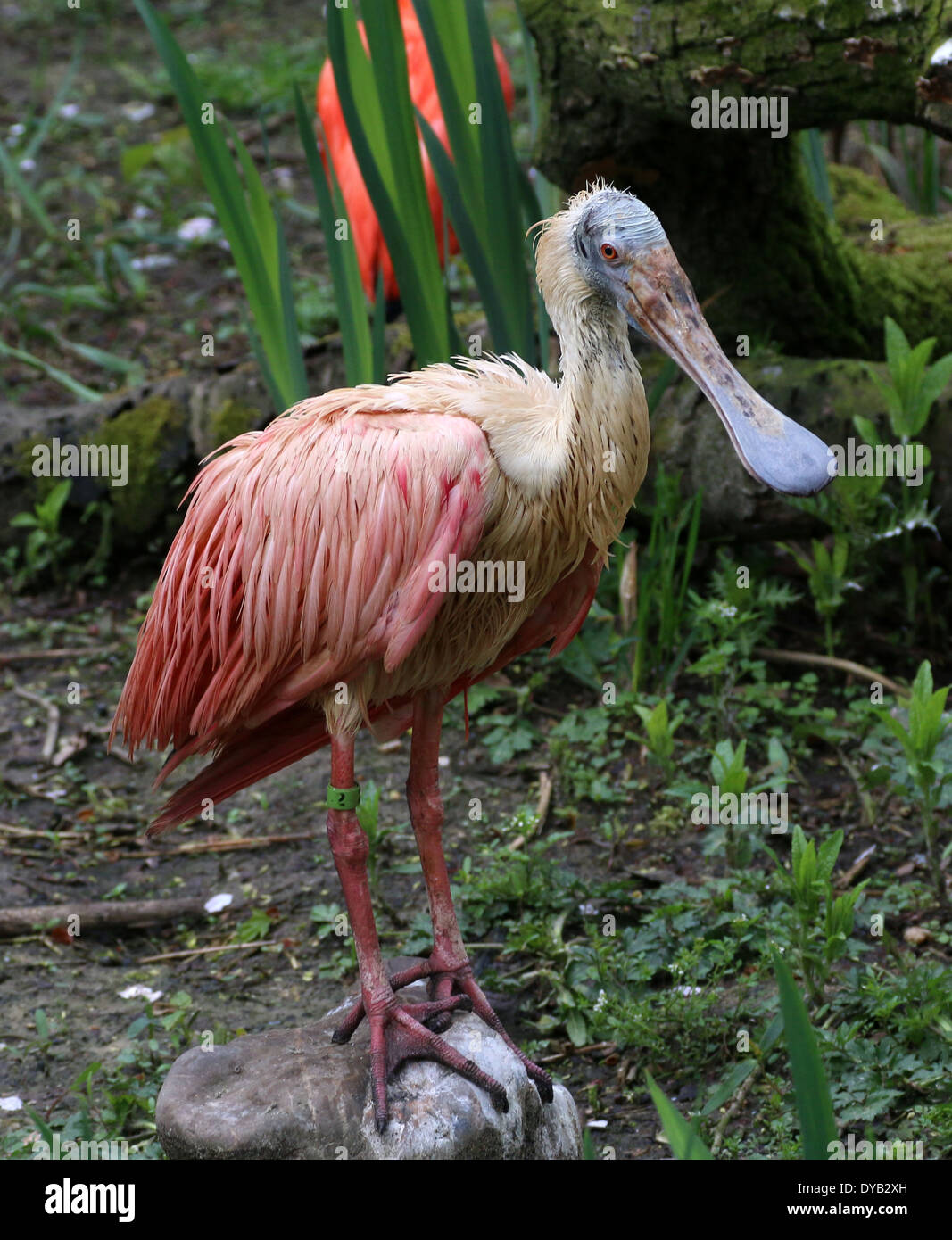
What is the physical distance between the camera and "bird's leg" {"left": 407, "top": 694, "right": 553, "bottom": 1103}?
296cm

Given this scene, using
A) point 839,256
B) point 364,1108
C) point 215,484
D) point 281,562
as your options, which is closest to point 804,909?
point 364,1108

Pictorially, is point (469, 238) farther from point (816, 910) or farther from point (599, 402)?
point (816, 910)

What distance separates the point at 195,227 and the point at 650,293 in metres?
4.73

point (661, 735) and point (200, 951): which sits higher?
point (661, 735)

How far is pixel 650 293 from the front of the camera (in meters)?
2.53

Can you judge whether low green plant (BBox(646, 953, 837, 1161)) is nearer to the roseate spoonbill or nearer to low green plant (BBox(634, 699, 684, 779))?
the roseate spoonbill

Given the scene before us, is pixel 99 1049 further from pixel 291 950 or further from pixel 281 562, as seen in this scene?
pixel 281 562

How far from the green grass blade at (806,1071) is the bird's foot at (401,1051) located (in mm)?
836

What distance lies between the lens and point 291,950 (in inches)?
141

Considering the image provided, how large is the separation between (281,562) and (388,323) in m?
2.76

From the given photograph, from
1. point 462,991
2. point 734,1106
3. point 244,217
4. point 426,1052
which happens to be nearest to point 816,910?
point 734,1106

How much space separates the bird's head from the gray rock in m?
1.28

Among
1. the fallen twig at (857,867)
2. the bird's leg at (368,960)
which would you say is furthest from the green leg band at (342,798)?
the fallen twig at (857,867)

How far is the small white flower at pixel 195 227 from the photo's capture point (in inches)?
264
